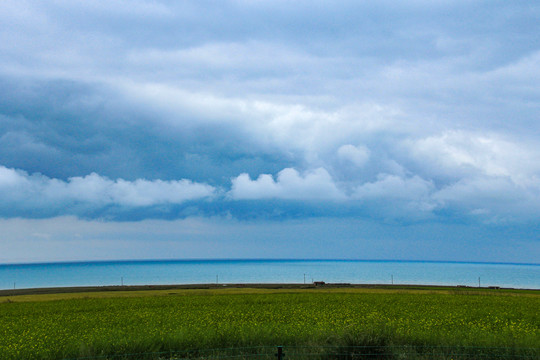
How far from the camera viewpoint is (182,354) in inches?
669

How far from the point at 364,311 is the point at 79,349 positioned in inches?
861

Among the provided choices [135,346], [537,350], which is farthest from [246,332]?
[537,350]

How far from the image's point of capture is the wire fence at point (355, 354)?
15.8 m

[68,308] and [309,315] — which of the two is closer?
[309,315]

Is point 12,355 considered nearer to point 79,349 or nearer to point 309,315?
point 79,349

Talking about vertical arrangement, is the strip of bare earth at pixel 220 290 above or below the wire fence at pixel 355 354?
below

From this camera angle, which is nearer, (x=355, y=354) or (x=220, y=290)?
(x=355, y=354)

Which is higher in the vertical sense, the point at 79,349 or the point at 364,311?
the point at 79,349

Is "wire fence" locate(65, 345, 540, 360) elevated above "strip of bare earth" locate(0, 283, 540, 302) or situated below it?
above

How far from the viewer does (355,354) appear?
1588 cm

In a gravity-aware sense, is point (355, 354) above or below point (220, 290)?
above

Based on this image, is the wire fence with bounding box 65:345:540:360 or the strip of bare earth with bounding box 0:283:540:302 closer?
the wire fence with bounding box 65:345:540:360

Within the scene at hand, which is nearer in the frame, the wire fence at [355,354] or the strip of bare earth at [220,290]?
the wire fence at [355,354]

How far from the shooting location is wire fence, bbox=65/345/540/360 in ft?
51.7
